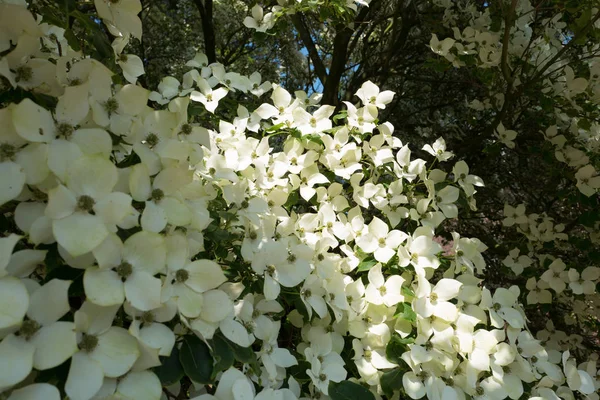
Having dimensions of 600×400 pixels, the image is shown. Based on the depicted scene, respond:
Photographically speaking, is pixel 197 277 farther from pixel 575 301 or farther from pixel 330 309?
pixel 575 301

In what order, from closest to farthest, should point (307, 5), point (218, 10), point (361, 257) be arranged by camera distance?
point (361, 257) → point (307, 5) → point (218, 10)

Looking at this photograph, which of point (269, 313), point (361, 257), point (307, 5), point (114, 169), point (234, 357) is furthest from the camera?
point (307, 5)

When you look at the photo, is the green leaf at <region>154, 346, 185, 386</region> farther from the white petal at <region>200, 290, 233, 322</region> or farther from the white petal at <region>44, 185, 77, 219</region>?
the white petal at <region>44, 185, 77, 219</region>

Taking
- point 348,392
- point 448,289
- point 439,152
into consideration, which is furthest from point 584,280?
point 348,392

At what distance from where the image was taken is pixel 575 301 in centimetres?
200

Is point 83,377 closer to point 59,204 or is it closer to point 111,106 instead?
point 59,204

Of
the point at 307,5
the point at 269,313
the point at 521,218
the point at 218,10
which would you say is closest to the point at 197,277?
the point at 269,313

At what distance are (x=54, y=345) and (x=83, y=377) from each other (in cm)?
5

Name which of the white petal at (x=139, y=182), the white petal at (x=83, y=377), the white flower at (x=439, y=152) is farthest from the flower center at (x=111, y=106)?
the white flower at (x=439, y=152)

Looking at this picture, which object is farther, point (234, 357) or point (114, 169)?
point (234, 357)

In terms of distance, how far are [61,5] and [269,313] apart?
2.02 ft

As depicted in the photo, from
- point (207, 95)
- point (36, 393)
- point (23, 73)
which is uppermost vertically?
point (207, 95)

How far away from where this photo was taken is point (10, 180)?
0.54m

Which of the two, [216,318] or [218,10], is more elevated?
[218,10]
